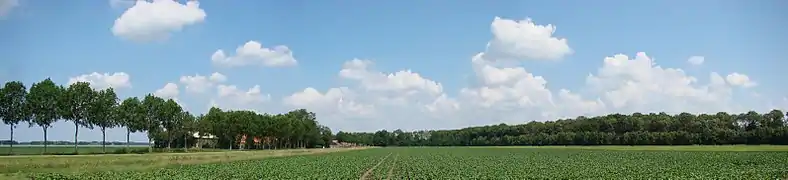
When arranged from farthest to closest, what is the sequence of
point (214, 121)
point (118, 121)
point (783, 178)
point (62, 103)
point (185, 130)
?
point (214, 121) < point (185, 130) < point (118, 121) < point (62, 103) < point (783, 178)

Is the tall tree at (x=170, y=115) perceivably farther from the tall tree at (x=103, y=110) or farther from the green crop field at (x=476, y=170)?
the green crop field at (x=476, y=170)

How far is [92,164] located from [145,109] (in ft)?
197

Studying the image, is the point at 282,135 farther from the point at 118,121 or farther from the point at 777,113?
the point at 777,113

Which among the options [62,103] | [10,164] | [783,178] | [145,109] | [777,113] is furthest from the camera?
[777,113]

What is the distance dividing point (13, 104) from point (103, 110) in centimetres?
1232

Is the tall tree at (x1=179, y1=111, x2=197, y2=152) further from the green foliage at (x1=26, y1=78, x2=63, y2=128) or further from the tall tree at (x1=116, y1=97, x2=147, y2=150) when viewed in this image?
the green foliage at (x1=26, y1=78, x2=63, y2=128)

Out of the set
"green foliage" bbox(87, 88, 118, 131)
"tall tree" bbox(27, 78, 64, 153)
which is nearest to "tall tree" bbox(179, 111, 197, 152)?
"green foliage" bbox(87, 88, 118, 131)

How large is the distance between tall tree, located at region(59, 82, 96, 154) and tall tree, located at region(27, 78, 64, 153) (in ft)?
3.19

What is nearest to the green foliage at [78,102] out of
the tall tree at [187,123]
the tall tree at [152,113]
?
the tall tree at [152,113]

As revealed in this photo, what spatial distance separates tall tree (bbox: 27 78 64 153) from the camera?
7950 centimetres

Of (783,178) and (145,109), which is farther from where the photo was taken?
(145,109)

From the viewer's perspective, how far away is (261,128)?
15150 centimetres

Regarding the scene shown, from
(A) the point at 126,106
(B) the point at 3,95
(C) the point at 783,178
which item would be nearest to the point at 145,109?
(A) the point at 126,106

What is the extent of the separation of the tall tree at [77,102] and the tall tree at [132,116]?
920cm
